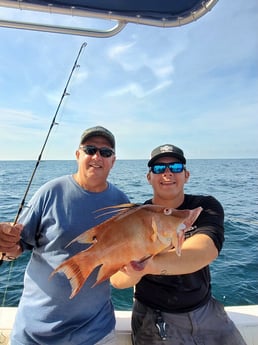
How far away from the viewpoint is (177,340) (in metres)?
1.95

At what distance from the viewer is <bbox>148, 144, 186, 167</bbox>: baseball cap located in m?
2.20

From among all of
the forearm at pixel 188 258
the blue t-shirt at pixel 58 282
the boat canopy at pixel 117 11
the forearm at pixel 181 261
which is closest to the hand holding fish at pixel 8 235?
the blue t-shirt at pixel 58 282

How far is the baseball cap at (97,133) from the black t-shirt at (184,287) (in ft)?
2.96

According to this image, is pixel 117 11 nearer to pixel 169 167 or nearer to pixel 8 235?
pixel 169 167

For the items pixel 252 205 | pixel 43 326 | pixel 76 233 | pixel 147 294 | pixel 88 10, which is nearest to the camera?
pixel 88 10

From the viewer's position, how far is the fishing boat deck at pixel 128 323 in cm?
232

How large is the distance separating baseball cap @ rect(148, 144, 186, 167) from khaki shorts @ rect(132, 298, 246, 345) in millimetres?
1144

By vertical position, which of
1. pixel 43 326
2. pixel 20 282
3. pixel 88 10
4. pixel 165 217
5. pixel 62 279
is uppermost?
pixel 88 10

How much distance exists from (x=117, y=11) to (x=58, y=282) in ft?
5.77

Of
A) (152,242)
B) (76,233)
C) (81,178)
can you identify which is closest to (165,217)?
(152,242)

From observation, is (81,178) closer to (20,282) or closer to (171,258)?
(171,258)

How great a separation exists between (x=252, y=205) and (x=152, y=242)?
42.4ft

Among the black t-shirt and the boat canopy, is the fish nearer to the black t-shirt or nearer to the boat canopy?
the black t-shirt

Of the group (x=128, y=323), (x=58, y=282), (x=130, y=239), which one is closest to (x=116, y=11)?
(x=130, y=239)
